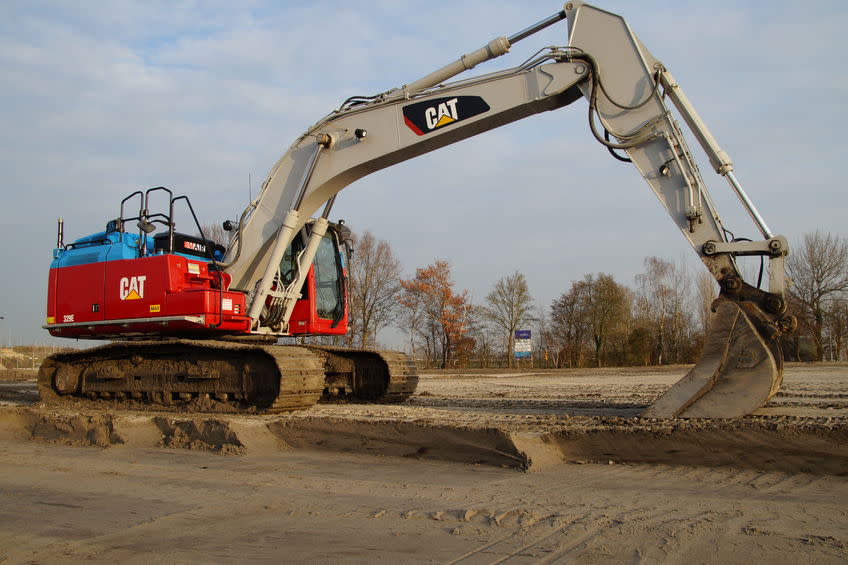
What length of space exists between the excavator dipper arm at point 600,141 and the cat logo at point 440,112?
1 centimetres

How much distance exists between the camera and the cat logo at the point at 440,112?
730cm

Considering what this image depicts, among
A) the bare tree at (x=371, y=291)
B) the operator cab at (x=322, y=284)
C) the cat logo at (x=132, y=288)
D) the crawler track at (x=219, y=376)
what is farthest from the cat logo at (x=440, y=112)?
the bare tree at (x=371, y=291)

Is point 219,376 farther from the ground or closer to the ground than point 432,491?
farther from the ground

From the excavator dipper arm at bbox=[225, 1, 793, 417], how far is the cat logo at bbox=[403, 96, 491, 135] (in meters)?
0.01

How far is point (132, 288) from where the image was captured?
334 inches

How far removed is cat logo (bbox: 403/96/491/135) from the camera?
7.30 metres

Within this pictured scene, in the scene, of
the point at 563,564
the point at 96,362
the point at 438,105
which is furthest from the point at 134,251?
the point at 563,564

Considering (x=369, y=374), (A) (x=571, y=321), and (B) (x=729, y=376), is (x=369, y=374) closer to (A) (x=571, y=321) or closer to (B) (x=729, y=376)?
(B) (x=729, y=376)

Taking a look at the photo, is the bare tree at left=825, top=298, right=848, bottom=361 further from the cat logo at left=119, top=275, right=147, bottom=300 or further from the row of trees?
the cat logo at left=119, top=275, right=147, bottom=300

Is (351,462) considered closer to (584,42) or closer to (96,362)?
(584,42)

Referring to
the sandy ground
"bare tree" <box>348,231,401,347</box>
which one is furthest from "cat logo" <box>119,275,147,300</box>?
"bare tree" <box>348,231,401,347</box>

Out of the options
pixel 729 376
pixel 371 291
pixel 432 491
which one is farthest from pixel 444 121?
pixel 371 291

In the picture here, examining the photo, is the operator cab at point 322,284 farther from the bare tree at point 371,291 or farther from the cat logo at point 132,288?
the bare tree at point 371,291

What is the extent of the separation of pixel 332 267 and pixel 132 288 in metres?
2.80
